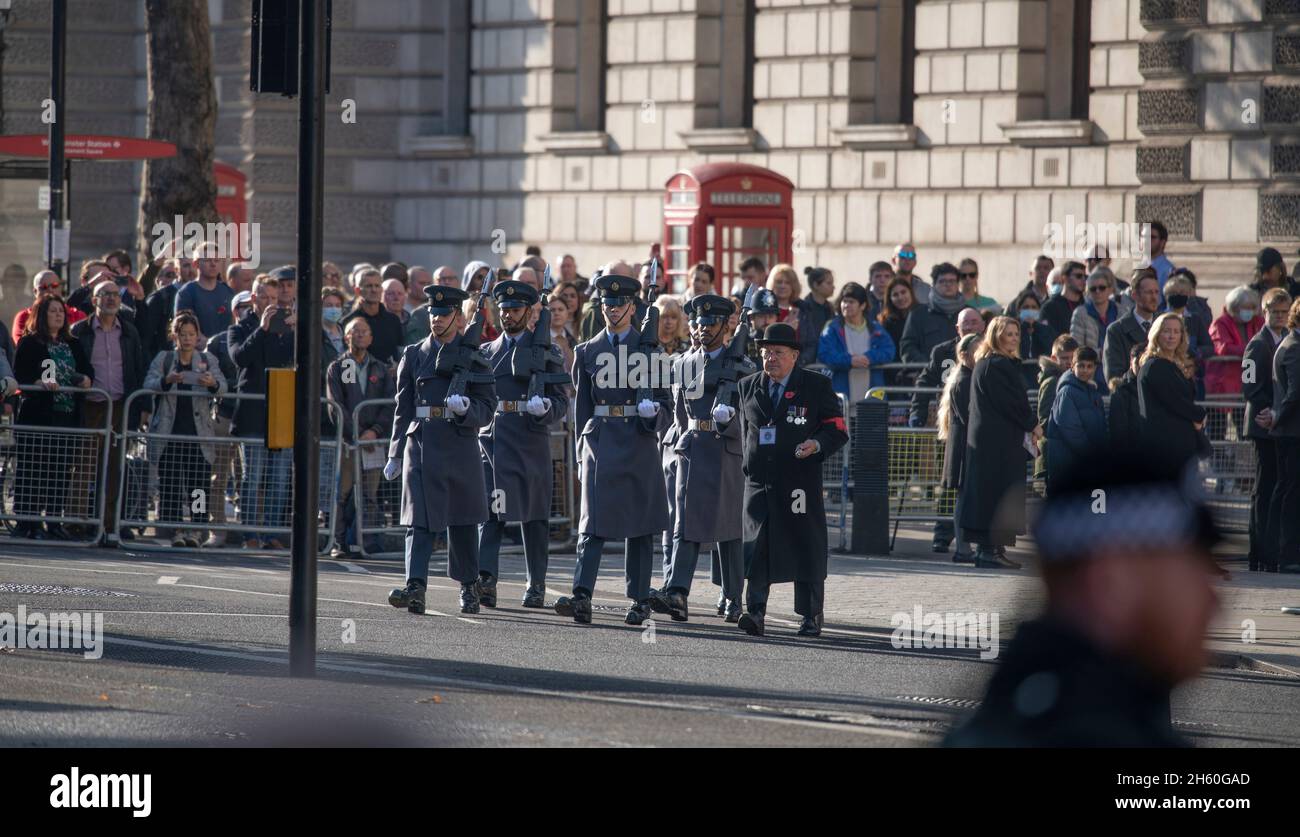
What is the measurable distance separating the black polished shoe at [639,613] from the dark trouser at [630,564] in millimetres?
31

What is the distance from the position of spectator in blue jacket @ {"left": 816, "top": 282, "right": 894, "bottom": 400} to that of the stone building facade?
5296 mm

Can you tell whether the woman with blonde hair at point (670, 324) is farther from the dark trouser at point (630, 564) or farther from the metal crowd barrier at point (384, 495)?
the metal crowd barrier at point (384, 495)

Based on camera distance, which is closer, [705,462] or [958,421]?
[705,462]

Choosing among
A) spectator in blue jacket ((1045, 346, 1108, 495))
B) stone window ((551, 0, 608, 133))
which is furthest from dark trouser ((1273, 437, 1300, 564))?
stone window ((551, 0, 608, 133))

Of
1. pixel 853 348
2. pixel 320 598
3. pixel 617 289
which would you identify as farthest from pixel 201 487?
pixel 853 348

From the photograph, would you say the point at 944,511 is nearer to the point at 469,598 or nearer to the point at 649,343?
the point at 649,343

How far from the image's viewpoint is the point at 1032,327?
61.1 feet

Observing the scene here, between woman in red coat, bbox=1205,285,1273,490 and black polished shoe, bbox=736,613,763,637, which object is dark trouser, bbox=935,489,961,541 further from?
black polished shoe, bbox=736,613,763,637

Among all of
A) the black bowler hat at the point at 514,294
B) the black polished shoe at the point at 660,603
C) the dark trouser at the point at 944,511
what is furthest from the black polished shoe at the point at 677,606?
the dark trouser at the point at 944,511

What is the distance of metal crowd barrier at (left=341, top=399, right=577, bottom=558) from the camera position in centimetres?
1559

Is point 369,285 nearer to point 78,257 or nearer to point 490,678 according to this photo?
point 490,678

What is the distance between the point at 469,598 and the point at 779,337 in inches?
95.9

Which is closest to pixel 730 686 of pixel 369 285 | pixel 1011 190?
pixel 369 285

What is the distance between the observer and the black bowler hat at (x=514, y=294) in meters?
12.8
